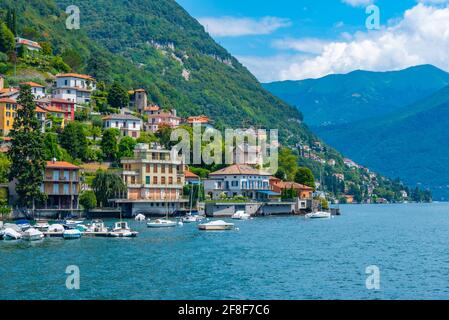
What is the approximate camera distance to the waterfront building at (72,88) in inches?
6063

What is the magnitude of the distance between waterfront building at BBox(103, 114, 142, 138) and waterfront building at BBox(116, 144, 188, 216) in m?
18.8

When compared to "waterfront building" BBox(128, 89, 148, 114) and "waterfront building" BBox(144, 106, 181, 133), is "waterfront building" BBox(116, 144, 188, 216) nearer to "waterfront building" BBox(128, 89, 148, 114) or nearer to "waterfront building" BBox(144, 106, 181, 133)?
"waterfront building" BBox(144, 106, 181, 133)

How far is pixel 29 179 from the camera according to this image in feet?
350

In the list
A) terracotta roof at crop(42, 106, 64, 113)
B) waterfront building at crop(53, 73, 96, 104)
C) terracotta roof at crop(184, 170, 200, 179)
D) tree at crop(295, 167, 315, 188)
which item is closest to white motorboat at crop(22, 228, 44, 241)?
terracotta roof at crop(184, 170, 200, 179)

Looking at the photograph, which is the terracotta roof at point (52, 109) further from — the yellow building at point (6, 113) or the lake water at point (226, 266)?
the lake water at point (226, 266)

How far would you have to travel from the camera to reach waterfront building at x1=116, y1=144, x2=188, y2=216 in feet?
410

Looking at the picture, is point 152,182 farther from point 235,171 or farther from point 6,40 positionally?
point 6,40

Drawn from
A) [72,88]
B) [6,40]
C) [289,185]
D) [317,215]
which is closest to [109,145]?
[72,88]

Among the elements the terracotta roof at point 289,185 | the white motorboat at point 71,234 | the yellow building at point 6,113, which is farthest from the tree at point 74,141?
the white motorboat at point 71,234

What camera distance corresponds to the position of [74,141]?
13038 cm

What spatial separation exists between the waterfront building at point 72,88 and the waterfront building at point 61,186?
38758 mm
